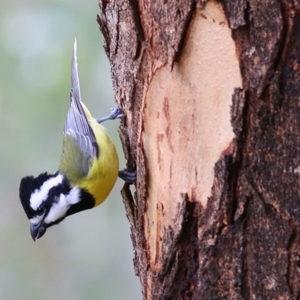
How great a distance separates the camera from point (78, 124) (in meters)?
2.54

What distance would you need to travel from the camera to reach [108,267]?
3426 mm

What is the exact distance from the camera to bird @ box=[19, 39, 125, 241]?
222cm

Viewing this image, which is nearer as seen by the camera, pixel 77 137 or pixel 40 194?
pixel 40 194

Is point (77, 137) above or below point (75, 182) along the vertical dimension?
above

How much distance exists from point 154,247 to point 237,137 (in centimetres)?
49

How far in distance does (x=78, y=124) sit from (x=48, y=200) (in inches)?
18.2

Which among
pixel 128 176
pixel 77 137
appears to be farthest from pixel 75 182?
pixel 128 176

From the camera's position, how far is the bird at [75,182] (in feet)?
7.28

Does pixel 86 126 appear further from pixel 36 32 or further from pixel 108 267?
pixel 108 267

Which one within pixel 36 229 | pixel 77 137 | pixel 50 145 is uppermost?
pixel 50 145

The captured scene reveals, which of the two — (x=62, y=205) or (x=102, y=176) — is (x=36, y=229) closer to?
(x=62, y=205)

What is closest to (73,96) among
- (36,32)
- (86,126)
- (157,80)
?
(86,126)

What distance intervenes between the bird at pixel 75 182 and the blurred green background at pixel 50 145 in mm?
440

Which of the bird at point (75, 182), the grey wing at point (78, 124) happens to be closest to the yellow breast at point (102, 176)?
the bird at point (75, 182)
